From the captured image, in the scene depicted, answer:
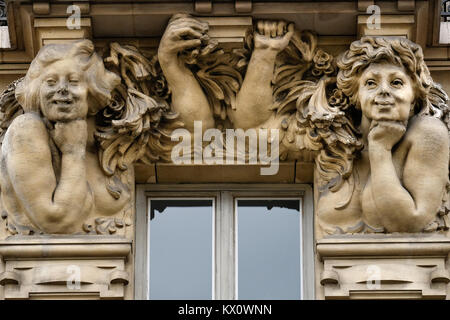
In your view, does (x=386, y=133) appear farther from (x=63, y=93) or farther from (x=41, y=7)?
(x=41, y=7)

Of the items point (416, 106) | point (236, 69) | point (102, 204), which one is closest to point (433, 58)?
point (416, 106)

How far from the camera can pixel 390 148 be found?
1388 centimetres

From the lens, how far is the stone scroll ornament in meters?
13.8

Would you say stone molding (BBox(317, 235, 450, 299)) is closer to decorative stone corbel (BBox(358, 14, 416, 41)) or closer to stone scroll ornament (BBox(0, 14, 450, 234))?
stone scroll ornament (BBox(0, 14, 450, 234))

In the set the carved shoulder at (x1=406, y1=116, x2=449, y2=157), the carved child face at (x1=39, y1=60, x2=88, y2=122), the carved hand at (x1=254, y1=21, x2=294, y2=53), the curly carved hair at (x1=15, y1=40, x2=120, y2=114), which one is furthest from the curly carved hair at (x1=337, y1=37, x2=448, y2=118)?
the carved child face at (x1=39, y1=60, x2=88, y2=122)

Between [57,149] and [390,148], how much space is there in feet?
7.71

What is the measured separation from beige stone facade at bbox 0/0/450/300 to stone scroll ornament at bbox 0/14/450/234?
0.4 inches

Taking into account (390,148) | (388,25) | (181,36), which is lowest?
(390,148)

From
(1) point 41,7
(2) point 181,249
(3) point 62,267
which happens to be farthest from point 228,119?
(3) point 62,267

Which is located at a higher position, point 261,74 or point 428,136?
point 261,74

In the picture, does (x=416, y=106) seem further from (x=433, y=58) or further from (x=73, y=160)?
(x=73, y=160)

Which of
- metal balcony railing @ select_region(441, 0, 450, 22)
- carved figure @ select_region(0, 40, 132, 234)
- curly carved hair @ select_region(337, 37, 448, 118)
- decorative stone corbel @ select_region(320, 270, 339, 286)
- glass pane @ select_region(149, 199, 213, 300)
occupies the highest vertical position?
metal balcony railing @ select_region(441, 0, 450, 22)

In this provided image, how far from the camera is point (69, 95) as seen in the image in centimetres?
1386

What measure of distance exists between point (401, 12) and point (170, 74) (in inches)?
67.5
